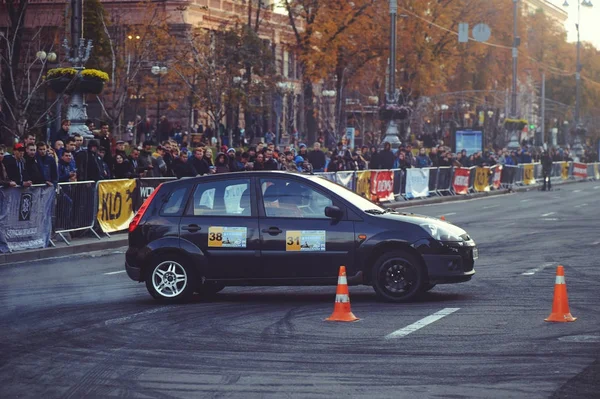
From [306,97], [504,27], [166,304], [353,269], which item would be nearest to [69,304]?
[166,304]

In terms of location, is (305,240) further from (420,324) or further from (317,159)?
(317,159)

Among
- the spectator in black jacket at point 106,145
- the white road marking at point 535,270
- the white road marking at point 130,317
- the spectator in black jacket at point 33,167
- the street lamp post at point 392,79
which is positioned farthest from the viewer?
the street lamp post at point 392,79

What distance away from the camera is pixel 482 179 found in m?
49.9

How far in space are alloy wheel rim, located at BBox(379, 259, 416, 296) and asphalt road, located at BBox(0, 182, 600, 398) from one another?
0.72 ft

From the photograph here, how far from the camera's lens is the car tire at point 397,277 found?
13883 millimetres

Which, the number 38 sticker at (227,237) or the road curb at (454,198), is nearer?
the number 38 sticker at (227,237)

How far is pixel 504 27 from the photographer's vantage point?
7531 centimetres

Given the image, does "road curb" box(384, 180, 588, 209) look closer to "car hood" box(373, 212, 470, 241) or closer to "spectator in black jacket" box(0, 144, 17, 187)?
"spectator in black jacket" box(0, 144, 17, 187)

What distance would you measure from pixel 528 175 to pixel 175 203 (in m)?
45.6

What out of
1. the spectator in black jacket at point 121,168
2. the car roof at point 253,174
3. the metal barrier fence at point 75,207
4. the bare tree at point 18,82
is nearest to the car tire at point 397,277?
the car roof at point 253,174

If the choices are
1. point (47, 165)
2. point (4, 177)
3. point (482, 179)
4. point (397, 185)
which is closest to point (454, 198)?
point (397, 185)

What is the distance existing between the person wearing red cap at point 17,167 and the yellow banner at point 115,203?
8.64 feet

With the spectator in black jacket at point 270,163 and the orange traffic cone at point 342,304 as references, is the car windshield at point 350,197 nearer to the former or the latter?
the orange traffic cone at point 342,304

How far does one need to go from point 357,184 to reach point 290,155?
265 inches
